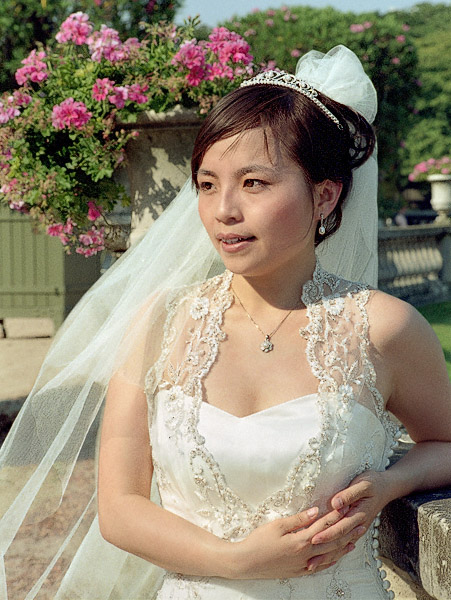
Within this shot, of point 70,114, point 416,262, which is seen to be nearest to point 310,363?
point 70,114

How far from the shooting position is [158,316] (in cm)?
190

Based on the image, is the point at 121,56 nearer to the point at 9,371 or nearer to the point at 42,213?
the point at 42,213

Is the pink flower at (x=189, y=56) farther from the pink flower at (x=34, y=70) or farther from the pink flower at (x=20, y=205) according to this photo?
the pink flower at (x=20, y=205)

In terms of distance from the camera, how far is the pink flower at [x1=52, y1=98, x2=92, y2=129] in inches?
147

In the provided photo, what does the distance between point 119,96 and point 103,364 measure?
7.08ft

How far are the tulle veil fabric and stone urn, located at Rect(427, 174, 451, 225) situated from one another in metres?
9.74

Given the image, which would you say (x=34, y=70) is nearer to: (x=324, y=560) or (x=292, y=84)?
→ (x=292, y=84)

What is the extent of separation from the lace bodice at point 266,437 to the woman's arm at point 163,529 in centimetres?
5

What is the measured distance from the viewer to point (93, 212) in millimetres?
4117

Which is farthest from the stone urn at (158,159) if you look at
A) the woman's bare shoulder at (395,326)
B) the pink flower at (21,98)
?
the woman's bare shoulder at (395,326)

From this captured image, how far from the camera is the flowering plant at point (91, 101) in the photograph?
12.3ft

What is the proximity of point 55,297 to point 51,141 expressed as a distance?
520 centimetres

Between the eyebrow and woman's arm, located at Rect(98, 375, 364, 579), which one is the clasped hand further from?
the eyebrow

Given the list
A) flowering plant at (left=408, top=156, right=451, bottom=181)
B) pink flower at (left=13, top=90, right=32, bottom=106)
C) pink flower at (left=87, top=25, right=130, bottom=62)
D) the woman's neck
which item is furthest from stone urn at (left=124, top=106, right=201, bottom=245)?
flowering plant at (left=408, top=156, right=451, bottom=181)
